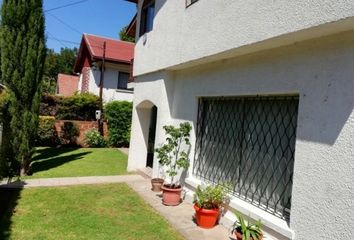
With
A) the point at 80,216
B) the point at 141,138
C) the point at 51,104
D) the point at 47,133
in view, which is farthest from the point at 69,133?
the point at 80,216

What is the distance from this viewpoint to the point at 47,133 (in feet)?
64.4

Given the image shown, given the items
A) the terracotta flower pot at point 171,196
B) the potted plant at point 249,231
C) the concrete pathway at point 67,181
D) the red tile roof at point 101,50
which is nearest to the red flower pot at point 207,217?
the potted plant at point 249,231

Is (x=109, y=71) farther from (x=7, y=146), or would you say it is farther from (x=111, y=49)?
(x=7, y=146)

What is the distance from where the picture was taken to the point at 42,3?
12203mm

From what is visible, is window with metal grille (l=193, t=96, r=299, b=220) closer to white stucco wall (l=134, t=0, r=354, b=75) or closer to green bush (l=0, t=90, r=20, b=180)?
white stucco wall (l=134, t=0, r=354, b=75)

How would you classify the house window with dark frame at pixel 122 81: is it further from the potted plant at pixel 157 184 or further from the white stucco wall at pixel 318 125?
the white stucco wall at pixel 318 125

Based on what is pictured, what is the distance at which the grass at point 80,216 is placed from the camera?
6.88 meters

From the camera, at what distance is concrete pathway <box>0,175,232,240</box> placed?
7.11 metres

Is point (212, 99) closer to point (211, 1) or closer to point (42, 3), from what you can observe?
point (211, 1)

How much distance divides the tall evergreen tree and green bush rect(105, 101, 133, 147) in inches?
352

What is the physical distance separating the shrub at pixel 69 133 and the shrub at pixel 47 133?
1.43 feet

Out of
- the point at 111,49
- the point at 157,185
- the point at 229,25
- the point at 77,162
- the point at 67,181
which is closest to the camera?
the point at 229,25

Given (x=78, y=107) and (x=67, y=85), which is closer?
(x=78, y=107)

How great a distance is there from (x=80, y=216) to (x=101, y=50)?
22018 millimetres
